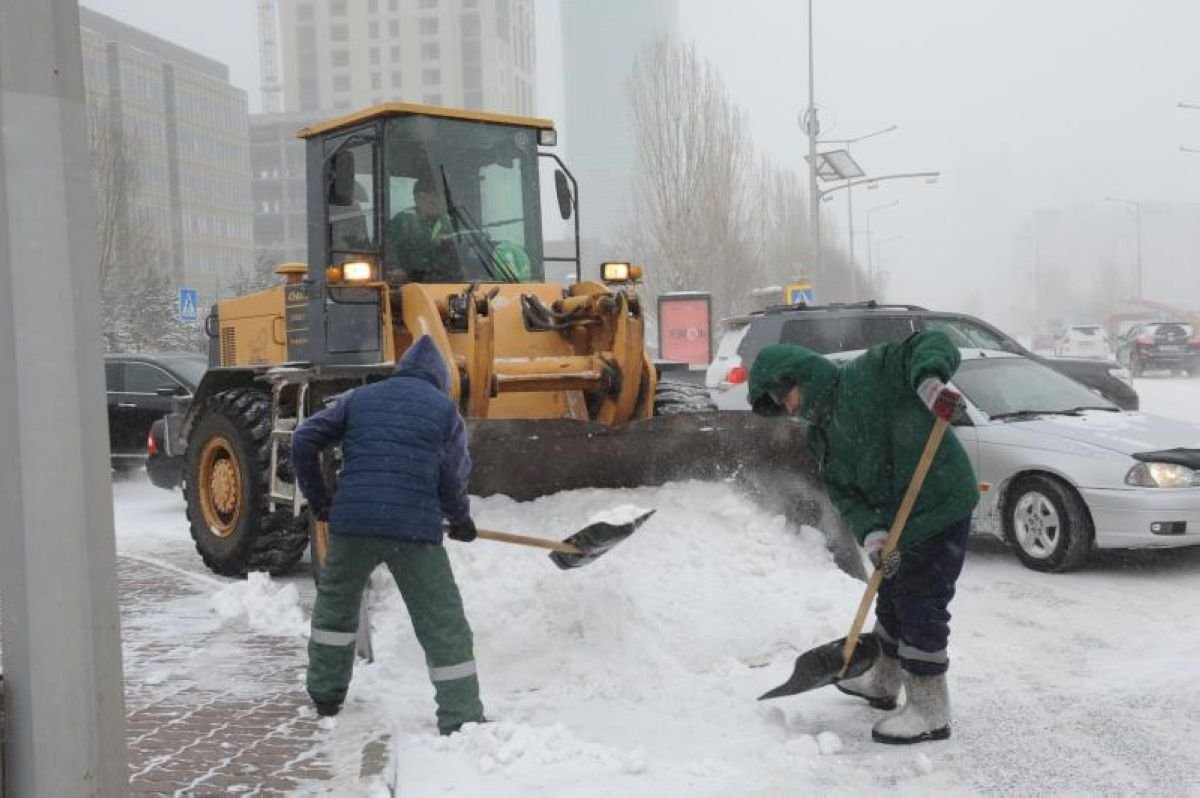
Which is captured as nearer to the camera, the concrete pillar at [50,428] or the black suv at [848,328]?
the concrete pillar at [50,428]

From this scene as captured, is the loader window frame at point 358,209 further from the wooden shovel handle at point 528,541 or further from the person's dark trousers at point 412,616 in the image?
the person's dark trousers at point 412,616

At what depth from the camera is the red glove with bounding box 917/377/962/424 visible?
4809 millimetres

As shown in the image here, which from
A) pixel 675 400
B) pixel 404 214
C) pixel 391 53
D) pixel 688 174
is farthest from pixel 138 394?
pixel 391 53

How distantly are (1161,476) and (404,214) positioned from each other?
5.25 m

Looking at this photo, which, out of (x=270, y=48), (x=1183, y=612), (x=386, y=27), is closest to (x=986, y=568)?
(x=1183, y=612)

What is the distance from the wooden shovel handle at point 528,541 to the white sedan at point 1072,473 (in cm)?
389

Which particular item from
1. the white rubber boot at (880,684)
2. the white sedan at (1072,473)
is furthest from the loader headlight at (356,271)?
the white sedan at (1072,473)

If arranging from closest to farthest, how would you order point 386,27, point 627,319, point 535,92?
point 627,319 < point 386,27 < point 535,92

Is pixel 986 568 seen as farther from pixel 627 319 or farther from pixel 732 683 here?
pixel 732 683

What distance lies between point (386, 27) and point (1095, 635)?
11977 cm

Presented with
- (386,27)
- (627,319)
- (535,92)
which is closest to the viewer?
(627,319)

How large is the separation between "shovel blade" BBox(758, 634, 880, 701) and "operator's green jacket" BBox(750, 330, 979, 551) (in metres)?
0.48

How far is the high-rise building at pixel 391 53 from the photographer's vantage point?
387 feet

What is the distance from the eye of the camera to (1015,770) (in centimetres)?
466
